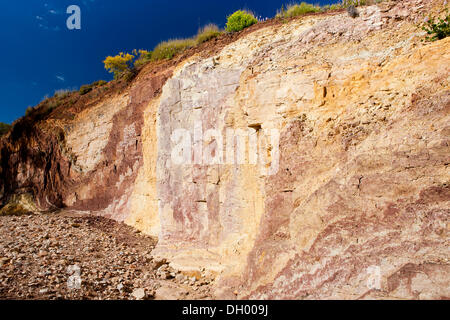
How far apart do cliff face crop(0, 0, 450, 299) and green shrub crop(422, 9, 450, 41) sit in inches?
10.3

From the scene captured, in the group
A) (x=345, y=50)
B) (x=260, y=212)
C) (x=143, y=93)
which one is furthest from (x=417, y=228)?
(x=143, y=93)

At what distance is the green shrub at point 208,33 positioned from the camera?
9.65 metres

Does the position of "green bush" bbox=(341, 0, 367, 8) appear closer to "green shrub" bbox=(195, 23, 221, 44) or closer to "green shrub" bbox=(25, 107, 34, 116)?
"green shrub" bbox=(195, 23, 221, 44)

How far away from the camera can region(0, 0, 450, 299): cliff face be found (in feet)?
11.7

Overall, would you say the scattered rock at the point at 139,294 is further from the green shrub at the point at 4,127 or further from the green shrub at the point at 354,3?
the green shrub at the point at 4,127

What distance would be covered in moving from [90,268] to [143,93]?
6650 millimetres

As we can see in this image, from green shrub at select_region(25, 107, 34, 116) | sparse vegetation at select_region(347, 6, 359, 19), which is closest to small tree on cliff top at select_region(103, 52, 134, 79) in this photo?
green shrub at select_region(25, 107, 34, 116)

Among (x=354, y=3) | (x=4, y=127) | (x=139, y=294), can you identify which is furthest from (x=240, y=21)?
(x=4, y=127)

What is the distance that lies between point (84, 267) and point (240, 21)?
8645 millimetres

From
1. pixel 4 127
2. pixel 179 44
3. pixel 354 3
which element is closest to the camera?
pixel 354 3

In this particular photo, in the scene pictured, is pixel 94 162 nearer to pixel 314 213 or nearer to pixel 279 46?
pixel 279 46

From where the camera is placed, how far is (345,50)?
5.75 meters

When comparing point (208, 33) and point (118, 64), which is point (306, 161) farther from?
point (118, 64)

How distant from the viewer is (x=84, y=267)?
21.5 ft
